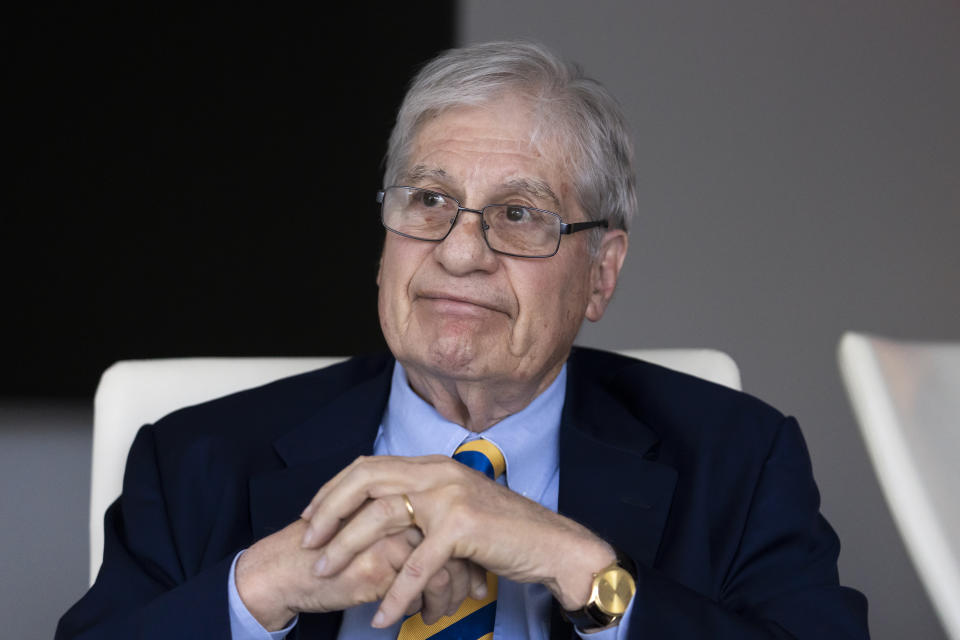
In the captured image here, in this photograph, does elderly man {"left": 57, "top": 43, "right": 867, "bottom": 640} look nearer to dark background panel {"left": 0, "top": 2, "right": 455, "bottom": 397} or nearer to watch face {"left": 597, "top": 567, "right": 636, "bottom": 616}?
watch face {"left": 597, "top": 567, "right": 636, "bottom": 616}

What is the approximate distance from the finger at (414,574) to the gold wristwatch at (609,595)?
19 cm

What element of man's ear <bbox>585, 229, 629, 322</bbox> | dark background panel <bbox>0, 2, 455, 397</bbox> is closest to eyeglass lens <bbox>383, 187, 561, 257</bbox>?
man's ear <bbox>585, 229, 629, 322</bbox>

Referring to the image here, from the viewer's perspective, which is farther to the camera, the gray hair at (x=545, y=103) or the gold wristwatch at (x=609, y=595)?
the gray hair at (x=545, y=103)

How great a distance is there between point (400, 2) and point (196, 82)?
0.63m

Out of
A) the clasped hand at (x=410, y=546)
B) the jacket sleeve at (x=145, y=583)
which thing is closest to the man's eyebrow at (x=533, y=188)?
the clasped hand at (x=410, y=546)

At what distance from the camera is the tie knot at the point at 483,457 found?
5.12 ft

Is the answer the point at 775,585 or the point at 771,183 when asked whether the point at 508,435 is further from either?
the point at 771,183

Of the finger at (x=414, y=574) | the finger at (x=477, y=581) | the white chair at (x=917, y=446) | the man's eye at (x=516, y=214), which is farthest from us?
the man's eye at (x=516, y=214)

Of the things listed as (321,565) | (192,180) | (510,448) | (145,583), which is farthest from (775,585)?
(192,180)

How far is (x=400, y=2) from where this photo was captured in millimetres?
2908

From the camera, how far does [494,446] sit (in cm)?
160

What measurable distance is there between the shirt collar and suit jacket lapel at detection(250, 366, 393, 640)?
5 cm

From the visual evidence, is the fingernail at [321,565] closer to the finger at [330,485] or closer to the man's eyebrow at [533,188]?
the finger at [330,485]

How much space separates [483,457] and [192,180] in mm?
1546
